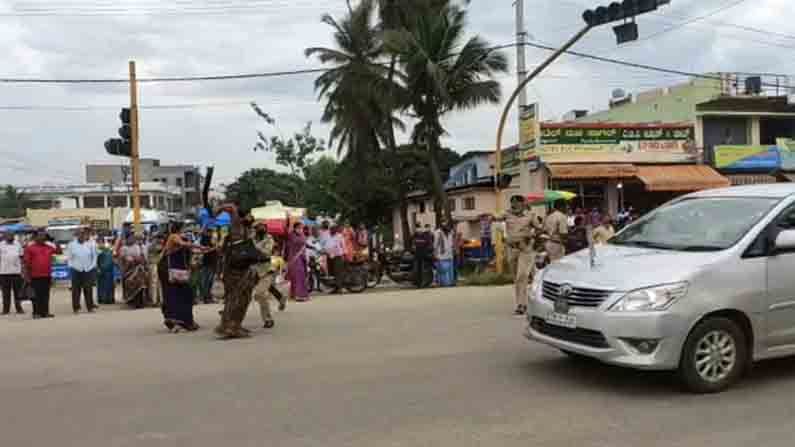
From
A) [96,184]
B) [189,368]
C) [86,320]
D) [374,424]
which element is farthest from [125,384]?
[96,184]

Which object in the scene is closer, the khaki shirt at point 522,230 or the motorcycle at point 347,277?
the khaki shirt at point 522,230

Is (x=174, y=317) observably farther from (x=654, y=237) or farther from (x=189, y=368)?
(x=654, y=237)

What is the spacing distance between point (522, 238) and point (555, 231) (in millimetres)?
733

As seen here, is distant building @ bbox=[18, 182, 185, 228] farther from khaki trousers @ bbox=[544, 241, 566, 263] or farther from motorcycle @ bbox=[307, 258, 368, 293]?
khaki trousers @ bbox=[544, 241, 566, 263]

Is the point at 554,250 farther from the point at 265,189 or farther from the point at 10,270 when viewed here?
the point at 265,189

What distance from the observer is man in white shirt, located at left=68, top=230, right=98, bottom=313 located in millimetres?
14098

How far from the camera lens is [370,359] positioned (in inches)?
312

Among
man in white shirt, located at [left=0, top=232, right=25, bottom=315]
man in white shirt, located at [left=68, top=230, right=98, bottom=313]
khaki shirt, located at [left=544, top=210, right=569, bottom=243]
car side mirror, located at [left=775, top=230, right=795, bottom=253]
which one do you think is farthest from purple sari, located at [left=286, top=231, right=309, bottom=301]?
car side mirror, located at [left=775, top=230, right=795, bottom=253]

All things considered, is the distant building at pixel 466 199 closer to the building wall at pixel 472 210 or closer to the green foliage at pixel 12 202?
the building wall at pixel 472 210

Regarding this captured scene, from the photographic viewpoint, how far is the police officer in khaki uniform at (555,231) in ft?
37.2

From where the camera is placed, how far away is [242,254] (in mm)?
9891

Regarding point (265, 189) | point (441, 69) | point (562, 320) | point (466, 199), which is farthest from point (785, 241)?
point (265, 189)

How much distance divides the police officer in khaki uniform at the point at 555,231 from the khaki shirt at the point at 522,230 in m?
0.34

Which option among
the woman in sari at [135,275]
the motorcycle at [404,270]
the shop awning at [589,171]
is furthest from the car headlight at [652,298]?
the shop awning at [589,171]
